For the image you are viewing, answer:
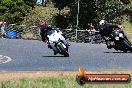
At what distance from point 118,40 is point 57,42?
3.08m

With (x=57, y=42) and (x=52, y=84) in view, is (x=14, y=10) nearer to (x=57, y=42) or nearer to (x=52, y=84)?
(x=57, y=42)

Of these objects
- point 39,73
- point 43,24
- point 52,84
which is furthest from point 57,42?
point 52,84

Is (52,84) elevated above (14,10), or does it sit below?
below

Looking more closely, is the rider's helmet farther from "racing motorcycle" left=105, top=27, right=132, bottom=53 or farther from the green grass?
the green grass

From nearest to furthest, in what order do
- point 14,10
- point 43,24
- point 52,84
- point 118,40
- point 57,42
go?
point 52,84
point 43,24
point 57,42
point 118,40
point 14,10

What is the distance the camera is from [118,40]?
2595cm

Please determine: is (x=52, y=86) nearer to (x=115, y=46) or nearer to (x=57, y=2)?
(x=115, y=46)

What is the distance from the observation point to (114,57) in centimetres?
2470

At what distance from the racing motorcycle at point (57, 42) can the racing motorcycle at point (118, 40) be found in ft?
7.25

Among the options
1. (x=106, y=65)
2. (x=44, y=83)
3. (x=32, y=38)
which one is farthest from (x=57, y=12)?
(x=44, y=83)

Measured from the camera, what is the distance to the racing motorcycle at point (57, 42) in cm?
2468

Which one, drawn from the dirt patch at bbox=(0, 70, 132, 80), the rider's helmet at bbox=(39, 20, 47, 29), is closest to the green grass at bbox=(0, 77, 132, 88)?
the dirt patch at bbox=(0, 70, 132, 80)

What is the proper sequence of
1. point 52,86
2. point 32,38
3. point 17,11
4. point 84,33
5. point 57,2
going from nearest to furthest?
1. point 52,86
2. point 84,33
3. point 32,38
4. point 57,2
5. point 17,11

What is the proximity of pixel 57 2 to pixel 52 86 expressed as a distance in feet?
145
